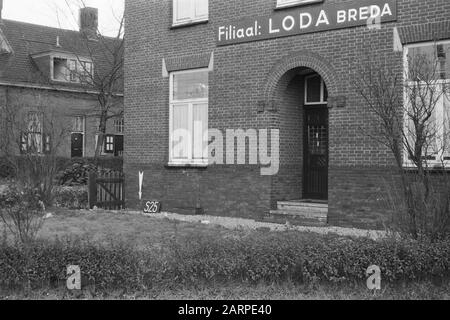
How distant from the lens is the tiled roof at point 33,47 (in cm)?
2975

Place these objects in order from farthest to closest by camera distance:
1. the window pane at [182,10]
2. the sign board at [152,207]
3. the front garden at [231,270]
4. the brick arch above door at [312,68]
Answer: the sign board at [152,207], the window pane at [182,10], the brick arch above door at [312,68], the front garden at [231,270]

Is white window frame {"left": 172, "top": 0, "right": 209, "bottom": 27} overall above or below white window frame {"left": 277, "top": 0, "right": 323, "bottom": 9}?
above

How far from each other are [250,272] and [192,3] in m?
10.1

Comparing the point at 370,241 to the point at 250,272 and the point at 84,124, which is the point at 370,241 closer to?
the point at 250,272

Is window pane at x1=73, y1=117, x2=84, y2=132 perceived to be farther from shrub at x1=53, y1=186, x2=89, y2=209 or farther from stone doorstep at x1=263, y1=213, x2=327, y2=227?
stone doorstep at x1=263, y1=213, x2=327, y2=227

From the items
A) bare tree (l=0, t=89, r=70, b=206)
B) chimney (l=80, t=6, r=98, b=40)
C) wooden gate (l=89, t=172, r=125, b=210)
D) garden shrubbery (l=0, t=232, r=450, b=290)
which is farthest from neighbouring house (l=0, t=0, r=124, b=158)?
garden shrubbery (l=0, t=232, r=450, b=290)

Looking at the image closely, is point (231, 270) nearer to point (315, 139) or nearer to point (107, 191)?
point (315, 139)

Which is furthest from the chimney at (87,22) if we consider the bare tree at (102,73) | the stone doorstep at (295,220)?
the stone doorstep at (295,220)

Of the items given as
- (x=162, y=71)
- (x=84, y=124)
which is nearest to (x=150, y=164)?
(x=162, y=71)

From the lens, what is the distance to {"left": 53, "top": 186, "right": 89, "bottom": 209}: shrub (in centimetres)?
1590

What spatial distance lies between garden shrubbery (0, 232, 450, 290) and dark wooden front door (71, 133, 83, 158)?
2485cm

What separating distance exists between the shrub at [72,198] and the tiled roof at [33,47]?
13.1 metres

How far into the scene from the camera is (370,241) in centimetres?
737

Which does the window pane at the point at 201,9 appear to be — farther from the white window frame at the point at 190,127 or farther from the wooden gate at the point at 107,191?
the wooden gate at the point at 107,191
